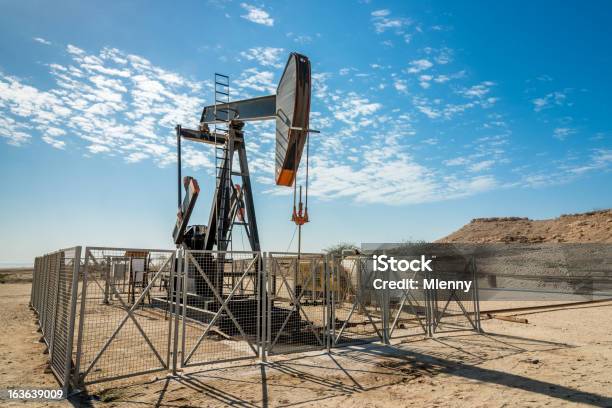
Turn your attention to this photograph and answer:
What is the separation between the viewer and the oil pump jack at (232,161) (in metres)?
10.1

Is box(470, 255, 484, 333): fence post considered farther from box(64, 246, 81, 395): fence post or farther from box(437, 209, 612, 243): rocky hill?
box(437, 209, 612, 243): rocky hill

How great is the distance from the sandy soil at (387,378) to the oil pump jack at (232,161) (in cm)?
197

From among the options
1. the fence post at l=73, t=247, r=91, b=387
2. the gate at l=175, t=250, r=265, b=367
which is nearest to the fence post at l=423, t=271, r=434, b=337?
the gate at l=175, t=250, r=265, b=367

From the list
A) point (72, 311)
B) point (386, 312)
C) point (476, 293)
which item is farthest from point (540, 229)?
point (72, 311)

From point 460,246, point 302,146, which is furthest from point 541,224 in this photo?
point 302,146

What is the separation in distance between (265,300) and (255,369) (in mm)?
1506

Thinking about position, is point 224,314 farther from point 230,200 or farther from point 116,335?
point 230,200

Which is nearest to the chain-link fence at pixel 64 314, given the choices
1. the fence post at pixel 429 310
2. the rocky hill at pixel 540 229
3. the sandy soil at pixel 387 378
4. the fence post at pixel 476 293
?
the sandy soil at pixel 387 378

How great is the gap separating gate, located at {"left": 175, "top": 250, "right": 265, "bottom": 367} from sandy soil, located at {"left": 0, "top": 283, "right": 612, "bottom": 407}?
0.86 m

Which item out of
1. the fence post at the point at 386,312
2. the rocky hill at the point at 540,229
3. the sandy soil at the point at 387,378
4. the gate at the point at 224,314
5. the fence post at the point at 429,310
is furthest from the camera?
the rocky hill at the point at 540,229

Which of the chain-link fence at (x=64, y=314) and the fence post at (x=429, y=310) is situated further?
the fence post at (x=429, y=310)

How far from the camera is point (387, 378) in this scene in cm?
762

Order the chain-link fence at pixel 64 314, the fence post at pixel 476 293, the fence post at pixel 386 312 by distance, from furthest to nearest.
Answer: the fence post at pixel 476 293 → the fence post at pixel 386 312 → the chain-link fence at pixel 64 314

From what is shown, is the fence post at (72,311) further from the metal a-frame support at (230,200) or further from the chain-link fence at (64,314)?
the metal a-frame support at (230,200)
